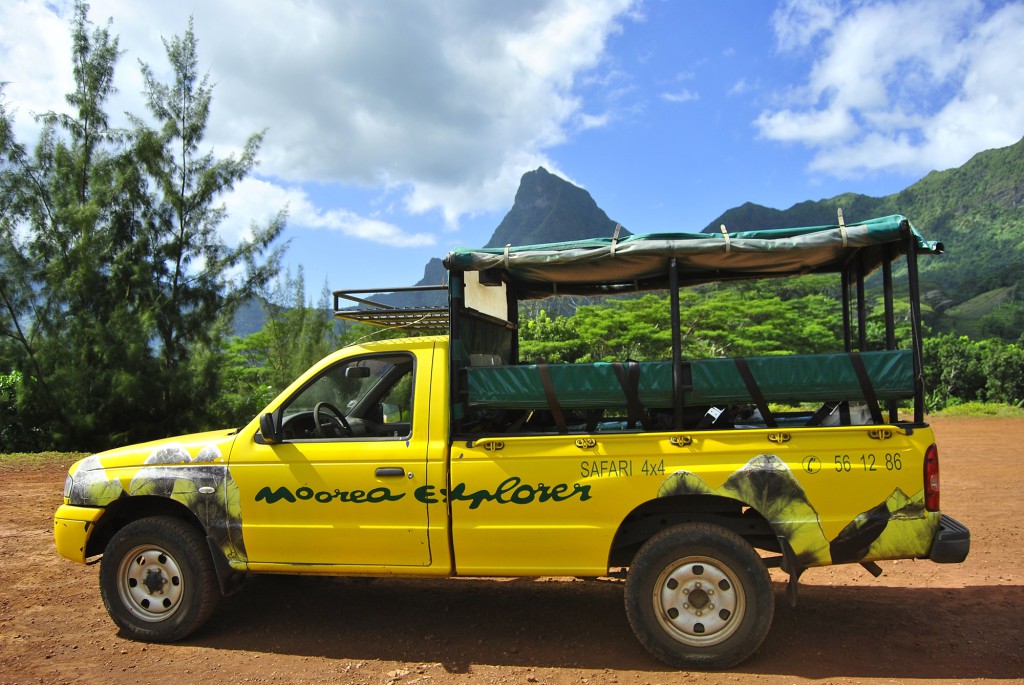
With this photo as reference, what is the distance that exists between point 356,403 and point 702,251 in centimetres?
261

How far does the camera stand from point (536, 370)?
4598 millimetres

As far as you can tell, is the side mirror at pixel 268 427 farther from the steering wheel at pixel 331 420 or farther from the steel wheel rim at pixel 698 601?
the steel wheel rim at pixel 698 601

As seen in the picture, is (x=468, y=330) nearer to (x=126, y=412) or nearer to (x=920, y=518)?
(x=920, y=518)

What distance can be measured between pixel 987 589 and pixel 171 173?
65.9 feet

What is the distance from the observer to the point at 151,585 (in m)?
4.89

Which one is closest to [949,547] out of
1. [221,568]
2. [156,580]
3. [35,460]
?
[221,568]

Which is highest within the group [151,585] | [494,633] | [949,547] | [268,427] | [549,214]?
[549,214]

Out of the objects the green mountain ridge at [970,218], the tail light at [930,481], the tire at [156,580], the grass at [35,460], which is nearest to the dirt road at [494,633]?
the tire at [156,580]

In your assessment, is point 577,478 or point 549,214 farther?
point 549,214

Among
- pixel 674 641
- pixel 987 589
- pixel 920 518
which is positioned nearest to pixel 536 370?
pixel 674 641

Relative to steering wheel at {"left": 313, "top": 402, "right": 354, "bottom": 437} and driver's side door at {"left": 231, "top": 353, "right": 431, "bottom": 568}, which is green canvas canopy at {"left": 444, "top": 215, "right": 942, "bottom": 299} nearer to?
driver's side door at {"left": 231, "top": 353, "right": 431, "bottom": 568}

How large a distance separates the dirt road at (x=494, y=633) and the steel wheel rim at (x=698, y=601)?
8.8 inches

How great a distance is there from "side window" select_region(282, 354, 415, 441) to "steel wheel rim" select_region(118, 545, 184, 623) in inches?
44.8

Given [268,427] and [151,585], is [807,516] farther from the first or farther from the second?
[151,585]
